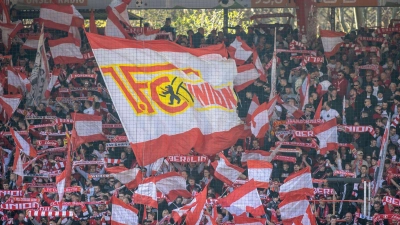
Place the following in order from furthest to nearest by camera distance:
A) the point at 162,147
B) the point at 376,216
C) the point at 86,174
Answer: the point at 86,174 < the point at 162,147 < the point at 376,216

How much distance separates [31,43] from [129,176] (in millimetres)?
4470

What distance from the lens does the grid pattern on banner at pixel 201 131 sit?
1357 centimetres

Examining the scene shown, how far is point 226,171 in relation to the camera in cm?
1415

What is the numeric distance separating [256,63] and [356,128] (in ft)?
7.61

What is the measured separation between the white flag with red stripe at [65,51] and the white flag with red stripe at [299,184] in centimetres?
529

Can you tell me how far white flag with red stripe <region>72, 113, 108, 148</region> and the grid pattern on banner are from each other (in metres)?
0.02

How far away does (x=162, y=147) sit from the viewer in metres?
14.0

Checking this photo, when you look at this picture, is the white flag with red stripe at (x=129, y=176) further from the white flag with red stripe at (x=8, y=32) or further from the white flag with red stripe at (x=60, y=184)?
the white flag with red stripe at (x=8, y=32)

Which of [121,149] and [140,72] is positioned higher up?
[140,72]

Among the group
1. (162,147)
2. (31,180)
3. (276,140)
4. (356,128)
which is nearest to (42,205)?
(31,180)

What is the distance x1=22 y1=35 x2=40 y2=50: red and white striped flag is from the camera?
685 inches

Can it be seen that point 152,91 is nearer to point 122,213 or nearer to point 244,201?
point 122,213

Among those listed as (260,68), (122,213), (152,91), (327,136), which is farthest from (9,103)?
(327,136)

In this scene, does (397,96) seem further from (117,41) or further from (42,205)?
(42,205)
